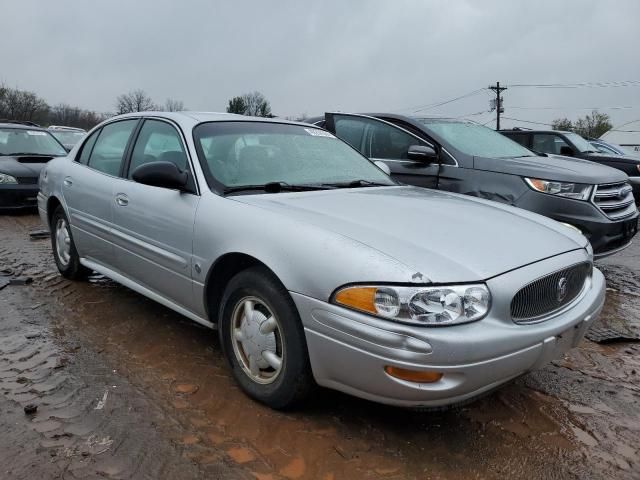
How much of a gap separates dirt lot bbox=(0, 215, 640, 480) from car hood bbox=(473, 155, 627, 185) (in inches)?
70.1

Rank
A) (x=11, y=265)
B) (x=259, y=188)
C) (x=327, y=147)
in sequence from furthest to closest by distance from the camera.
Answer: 1. (x=11, y=265)
2. (x=327, y=147)
3. (x=259, y=188)

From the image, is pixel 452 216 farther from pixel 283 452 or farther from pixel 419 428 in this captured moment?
pixel 283 452

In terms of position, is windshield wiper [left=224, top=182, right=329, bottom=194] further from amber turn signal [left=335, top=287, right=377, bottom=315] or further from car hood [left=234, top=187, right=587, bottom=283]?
amber turn signal [left=335, top=287, right=377, bottom=315]

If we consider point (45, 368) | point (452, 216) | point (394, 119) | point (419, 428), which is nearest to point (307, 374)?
point (419, 428)

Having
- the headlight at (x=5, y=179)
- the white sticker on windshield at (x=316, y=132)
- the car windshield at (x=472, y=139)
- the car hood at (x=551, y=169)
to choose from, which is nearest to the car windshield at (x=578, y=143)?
the car windshield at (x=472, y=139)

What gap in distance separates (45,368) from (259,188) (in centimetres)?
166

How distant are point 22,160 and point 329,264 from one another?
8518mm

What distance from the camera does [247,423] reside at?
→ 8.86 ft

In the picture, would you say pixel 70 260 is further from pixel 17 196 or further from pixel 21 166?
pixel 21 166

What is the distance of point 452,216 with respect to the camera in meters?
3.02

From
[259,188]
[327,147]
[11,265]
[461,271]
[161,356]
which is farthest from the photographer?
[11,265]

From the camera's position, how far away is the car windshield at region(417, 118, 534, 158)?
5722mm

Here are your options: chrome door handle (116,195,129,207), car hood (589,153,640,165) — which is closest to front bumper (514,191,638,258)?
chrome door handle (116,195,129,207)

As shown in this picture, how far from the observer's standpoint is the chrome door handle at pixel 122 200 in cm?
377
